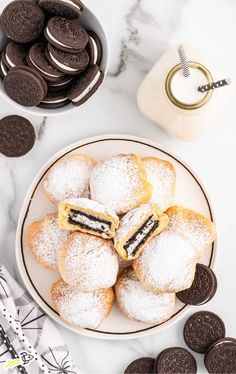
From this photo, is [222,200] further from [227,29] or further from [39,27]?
[39,27]

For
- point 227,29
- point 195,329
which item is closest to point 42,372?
point 195,329

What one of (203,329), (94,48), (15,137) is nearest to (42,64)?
(94,48)

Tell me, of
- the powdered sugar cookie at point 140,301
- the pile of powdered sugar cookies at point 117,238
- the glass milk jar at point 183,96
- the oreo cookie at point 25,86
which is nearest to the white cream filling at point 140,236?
the pile of powdered sugar cookies at point 117,238

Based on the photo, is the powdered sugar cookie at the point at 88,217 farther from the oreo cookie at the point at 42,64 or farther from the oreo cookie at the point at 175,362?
the oreo cookie at the point at 175,362

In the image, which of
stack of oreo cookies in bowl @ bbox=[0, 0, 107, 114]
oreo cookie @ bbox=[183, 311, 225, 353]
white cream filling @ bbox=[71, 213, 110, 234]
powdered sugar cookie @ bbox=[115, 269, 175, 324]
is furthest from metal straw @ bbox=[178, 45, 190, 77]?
oreo cookie @ bbox=[183, 311, 225, 353]

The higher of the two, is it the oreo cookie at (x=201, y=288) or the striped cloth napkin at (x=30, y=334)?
the oreo cookie at (x=201, y=288)

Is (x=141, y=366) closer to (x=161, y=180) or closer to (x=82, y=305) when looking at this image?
(x=82, y=305)
